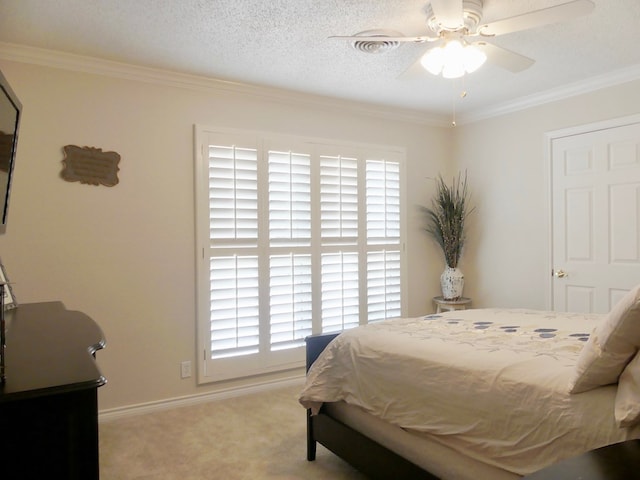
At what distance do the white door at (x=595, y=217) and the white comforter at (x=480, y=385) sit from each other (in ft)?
3.85

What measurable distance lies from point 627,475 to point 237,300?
9.63ft

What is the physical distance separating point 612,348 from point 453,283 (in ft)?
10.7

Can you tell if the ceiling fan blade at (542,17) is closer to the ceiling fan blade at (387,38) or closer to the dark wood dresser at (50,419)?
the ceiling fan blade at (387,38)

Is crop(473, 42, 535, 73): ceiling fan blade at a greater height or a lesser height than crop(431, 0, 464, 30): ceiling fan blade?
lesser

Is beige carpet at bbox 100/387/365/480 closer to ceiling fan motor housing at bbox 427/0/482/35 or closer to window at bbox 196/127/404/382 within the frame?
window at bbox 196/127/404/382

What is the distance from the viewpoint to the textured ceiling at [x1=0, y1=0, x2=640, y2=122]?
248cm

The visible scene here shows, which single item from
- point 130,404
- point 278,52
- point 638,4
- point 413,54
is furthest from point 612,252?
point 130,404

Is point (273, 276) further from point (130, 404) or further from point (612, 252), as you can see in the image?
point (612, 252)

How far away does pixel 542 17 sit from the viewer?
81.4 inches

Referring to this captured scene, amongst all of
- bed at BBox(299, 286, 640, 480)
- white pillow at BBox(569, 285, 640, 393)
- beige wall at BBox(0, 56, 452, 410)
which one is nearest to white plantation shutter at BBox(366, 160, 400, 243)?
beige wall at BBox(0, 56, 452, 410)

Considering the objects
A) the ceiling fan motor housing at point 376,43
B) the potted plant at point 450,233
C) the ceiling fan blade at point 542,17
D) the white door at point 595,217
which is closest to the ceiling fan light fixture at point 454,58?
the ceiling fan blade at point 542,17

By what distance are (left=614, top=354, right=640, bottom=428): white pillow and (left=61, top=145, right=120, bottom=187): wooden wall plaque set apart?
312 cm

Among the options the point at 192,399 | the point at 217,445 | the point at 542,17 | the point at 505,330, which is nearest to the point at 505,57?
the point at 542,17

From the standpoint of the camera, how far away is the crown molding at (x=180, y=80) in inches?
118
